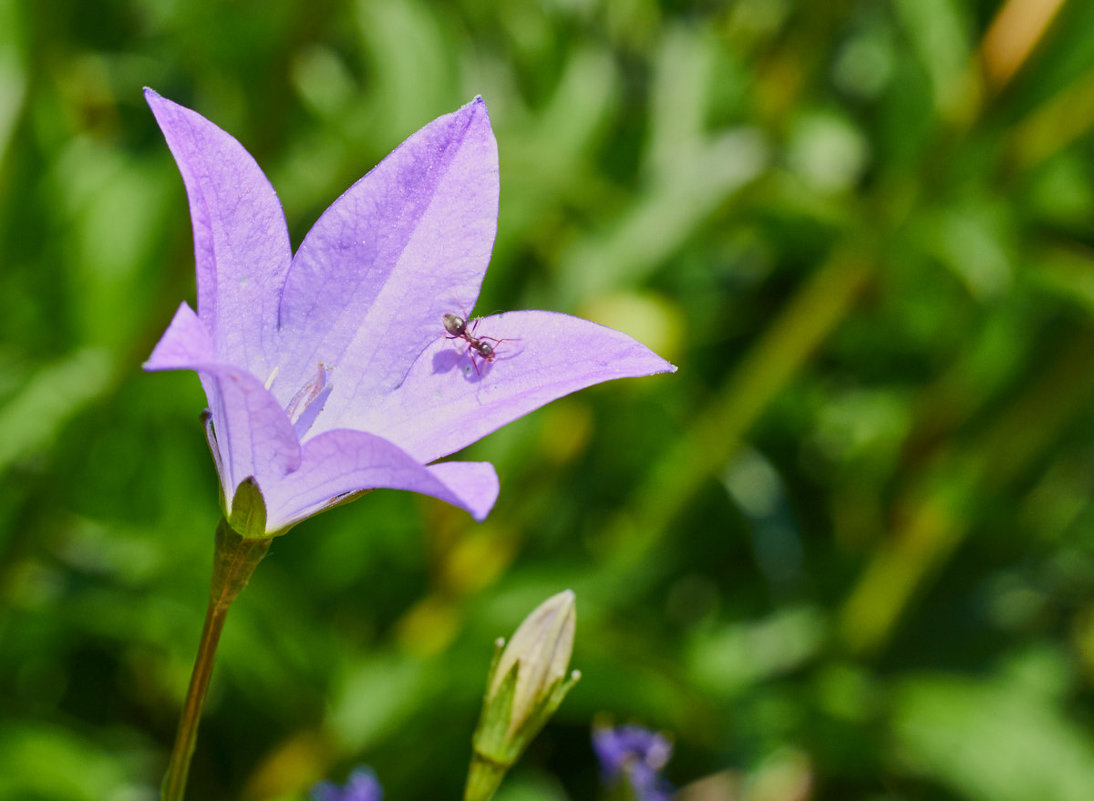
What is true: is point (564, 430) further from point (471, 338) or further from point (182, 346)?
point (182, 346)

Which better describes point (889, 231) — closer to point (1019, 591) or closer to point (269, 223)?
point (1019, 591)

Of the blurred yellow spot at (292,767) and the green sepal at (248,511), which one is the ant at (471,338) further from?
the blurred yellow spot at (292,767)

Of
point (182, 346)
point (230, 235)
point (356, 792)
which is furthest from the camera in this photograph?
point (356, 792)

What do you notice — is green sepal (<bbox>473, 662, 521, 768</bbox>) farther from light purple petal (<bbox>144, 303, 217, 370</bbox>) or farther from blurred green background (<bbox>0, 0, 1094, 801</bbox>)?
blurred green background (<bbox>0, 0, 1094, 801</bbox>)

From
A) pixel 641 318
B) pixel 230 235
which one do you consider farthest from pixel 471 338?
pixel 641 318

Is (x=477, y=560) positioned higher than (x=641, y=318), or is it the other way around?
(x=641, y=318)

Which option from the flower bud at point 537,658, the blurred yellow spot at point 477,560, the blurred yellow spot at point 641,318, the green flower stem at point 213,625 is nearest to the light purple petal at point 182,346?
the green flower stem at point 213,625

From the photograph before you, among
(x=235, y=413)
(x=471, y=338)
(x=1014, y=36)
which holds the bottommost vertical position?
(x=235, y=413)

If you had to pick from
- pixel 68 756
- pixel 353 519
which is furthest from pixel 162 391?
pixel 68 756

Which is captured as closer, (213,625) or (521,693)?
(213,625)
